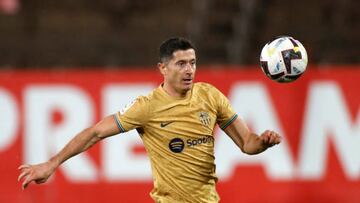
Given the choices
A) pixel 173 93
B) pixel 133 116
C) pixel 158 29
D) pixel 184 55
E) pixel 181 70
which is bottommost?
pixel 133 116

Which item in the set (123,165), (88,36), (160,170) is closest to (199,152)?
(160,170)

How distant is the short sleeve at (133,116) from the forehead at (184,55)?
17.0 inches

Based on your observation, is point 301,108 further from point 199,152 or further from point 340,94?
point 199,152

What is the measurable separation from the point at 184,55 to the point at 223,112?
587 millimetres

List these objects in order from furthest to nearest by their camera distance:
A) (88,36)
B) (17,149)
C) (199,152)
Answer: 1. (88,36)
2. (17,149)
3. (199,152)

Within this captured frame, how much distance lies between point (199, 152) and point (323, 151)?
18.5 ft

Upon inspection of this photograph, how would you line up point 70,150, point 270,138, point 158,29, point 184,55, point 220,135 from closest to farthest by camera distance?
point 270,138 → point 70,150 → point 184,55 → point 220,135 → point 158,29

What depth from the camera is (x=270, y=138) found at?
23.5 feet

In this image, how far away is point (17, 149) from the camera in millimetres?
12609

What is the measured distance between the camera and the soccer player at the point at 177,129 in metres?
7.41

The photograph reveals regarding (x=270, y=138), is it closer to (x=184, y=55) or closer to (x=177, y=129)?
(x=177, y=129)

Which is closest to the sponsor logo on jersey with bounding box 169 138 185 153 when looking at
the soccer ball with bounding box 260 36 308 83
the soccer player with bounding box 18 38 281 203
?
the soccer player with bounding box 18 38 281 203

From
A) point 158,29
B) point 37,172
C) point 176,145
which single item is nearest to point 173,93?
point 176,145

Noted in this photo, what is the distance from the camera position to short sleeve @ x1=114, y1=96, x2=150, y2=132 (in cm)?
740
